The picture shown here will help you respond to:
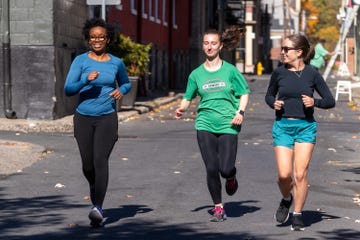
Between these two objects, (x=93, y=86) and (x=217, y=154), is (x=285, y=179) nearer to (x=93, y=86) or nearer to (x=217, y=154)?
(x=217, y=154)

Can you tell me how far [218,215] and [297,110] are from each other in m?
Result: 1.20

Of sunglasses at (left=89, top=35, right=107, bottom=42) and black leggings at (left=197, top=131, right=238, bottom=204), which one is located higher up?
sunglasses at (left=89, top=35, right=107, bottom=42)

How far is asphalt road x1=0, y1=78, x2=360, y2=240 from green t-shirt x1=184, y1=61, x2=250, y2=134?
845mm

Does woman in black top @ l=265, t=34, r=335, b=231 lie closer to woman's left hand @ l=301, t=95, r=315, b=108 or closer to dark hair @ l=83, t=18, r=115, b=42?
woman's left hand @ l=301, t=95, r=315, b=108

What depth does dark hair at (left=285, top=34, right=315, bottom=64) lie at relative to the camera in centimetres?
954

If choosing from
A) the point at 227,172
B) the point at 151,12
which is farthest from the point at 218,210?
the point at 151,12

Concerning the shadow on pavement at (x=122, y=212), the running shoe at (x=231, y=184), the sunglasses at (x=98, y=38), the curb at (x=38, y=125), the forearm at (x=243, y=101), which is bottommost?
the curb at (x=38, y=125)

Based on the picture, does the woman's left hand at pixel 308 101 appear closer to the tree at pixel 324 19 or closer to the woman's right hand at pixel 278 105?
the woman's right hand at pixel 278 105

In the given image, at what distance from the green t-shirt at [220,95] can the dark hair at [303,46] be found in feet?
2.20

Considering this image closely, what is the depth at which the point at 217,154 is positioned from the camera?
10.2 metres

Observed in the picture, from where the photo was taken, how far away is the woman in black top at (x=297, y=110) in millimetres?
9547

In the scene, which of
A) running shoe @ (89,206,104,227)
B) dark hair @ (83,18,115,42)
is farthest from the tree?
running shoe @ (89,206,104,227)

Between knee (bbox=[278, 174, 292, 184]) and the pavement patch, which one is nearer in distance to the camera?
knee (bbox=[278, 174, 292, 184])

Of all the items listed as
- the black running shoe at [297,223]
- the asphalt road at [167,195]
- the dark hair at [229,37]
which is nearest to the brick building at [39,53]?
the asphalt road at [167,195]
